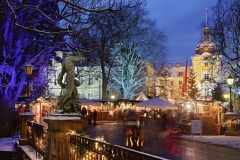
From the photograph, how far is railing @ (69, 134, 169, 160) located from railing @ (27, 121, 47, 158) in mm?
2477

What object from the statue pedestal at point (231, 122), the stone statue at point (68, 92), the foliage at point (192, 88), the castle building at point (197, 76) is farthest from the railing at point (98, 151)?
the foliage at point (192, 88)

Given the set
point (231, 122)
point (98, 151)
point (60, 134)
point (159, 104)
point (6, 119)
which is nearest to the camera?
point (98, 151)

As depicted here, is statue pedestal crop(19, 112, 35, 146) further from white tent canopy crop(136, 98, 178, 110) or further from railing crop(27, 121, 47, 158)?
white tent canopy crop(136, 98, 178, 110)

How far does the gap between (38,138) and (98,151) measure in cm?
589

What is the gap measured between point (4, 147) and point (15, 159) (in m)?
1.06

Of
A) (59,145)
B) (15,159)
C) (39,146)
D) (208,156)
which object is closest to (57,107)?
(59,145)

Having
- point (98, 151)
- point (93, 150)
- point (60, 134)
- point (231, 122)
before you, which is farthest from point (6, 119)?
point (231, 122)

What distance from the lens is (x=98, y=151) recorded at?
6078 mm

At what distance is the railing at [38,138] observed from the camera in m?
10.1

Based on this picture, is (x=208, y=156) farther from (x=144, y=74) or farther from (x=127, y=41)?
(x=144, y=74)

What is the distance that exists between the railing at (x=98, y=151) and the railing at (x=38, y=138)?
97.5 inches

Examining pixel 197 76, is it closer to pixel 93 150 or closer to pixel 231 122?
pixel 231 122

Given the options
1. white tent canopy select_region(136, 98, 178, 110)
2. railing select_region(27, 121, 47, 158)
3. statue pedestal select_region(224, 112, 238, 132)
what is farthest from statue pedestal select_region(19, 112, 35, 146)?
statue pedestal select_region(224, 112, 238, 132)

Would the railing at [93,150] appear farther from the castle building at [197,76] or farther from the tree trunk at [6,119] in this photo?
the castle building at [197,76]
